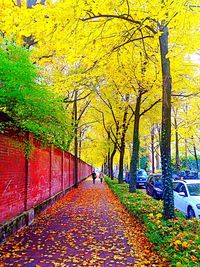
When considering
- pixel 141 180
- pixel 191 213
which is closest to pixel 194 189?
pixel 191 213

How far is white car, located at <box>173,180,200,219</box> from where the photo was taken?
11117mm

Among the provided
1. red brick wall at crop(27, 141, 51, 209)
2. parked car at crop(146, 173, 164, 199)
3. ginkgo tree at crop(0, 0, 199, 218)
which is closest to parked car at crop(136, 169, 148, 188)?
parked car at crop(146, 173, 164, 199)

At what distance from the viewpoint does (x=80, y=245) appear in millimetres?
7273

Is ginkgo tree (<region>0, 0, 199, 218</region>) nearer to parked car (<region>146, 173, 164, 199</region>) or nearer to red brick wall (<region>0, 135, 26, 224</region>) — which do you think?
red brick wall (<region>0, 135, 26, 224</region>)

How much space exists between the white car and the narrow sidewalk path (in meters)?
2.35

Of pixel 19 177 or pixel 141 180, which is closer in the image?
pixel 19 177

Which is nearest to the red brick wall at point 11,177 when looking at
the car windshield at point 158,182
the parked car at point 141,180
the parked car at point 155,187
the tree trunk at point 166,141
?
the tree trunk at point 166,141

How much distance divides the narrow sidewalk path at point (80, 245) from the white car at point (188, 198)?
2.35 metres

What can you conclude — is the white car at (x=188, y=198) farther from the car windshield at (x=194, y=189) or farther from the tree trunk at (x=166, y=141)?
the tree trunk at (x=166, y=141)

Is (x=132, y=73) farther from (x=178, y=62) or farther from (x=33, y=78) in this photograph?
(x=33, y=78)

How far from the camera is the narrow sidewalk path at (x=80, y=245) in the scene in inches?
235

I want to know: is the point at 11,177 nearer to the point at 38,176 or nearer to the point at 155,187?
the point at 38,176

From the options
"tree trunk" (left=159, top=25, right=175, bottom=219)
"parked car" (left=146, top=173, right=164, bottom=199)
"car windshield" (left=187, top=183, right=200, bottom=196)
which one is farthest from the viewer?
"parked car" (left=146, top=173, right=164, bottom=199)

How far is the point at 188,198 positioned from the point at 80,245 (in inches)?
238
